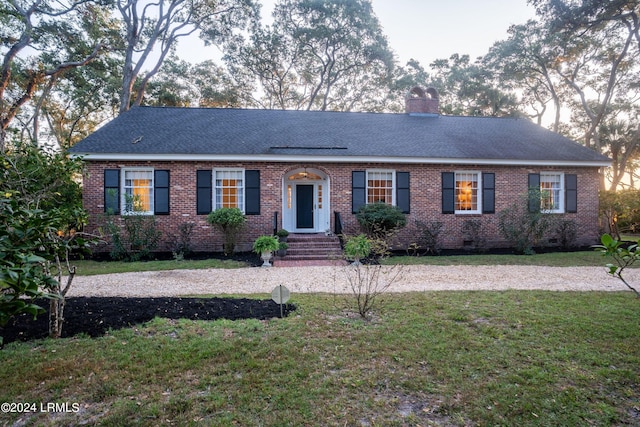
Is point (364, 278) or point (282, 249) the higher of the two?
point (282, 249)

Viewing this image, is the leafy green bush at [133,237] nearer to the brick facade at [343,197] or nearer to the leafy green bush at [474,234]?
the brick facade at [343,197]

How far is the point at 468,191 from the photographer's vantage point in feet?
41.1

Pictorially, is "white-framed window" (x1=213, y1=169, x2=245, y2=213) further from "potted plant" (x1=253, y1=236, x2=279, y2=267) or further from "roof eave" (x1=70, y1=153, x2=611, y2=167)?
"potted plant" (x1=253, y1=236, x2=279, y2=267)

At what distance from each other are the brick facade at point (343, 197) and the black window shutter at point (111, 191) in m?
0.15

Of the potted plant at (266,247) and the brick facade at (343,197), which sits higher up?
the brick facade at (343,197)

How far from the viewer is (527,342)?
3697mm

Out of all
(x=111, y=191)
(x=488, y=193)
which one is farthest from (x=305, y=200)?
(x=488, y=193)

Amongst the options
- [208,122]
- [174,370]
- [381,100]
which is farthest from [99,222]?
[381,100]

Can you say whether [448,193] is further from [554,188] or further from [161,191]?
[161,191]

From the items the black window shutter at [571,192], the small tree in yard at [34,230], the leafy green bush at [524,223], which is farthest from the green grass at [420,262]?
the small tree in yard at [34,230]

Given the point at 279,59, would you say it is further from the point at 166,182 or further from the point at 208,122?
the point at 166,182

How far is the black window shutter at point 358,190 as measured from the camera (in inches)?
468

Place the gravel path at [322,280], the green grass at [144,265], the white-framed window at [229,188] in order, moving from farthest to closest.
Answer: the white-framed window at [229,188], the green grass at [144,265], the gravel path at [322,280]

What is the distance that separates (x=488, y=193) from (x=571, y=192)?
3501 mm
